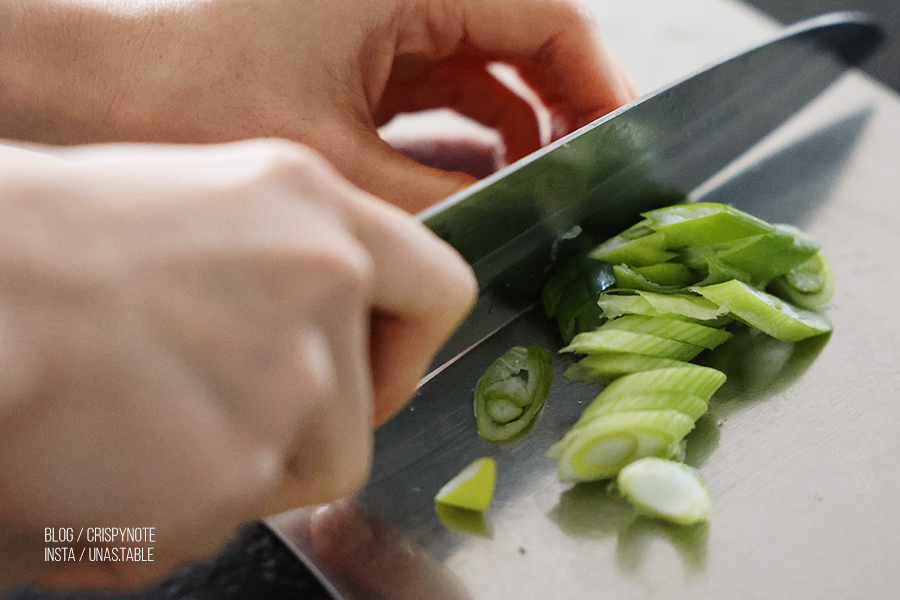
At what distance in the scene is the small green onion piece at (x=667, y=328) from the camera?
904mm

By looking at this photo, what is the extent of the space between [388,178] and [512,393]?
318 millimetres

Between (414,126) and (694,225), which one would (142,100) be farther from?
(694,225)

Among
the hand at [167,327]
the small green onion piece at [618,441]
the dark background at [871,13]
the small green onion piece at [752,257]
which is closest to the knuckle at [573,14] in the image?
the small green onion piece at [752,257]

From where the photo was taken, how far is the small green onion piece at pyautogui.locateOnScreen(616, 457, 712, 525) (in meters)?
0.78

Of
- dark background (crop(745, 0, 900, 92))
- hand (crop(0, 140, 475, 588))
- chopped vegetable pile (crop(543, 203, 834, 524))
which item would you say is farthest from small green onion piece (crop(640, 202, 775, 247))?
dark background (crop(745, 0, 900, 92))

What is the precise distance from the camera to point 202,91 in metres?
0.94

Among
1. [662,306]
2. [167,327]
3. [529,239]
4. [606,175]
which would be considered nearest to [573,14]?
[606,175]

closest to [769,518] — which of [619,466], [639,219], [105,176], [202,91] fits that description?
[619,466]

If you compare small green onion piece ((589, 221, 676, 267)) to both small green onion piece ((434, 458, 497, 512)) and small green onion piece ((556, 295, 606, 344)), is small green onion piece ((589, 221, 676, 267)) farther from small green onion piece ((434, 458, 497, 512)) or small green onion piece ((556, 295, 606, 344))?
small green onion piece ((434, 458, 497, 512))

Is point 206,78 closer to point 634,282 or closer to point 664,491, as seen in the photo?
point 634,282

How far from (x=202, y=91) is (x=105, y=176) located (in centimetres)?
55

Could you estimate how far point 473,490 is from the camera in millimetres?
805

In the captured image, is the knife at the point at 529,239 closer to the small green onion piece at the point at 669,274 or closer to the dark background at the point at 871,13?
the small green onion piece at the point at 669,274

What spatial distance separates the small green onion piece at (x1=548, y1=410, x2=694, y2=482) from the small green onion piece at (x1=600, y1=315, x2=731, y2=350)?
12cm
